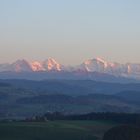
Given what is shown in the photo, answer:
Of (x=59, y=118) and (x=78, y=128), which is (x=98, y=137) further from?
(x=59, y=118)

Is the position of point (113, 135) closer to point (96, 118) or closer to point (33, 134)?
point (33, 134)

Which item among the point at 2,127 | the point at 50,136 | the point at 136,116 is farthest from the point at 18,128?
the point at 136,116

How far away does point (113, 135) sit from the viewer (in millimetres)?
73562

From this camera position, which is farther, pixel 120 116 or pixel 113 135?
pixel 120 116

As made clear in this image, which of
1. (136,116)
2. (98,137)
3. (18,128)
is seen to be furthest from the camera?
(136,116)

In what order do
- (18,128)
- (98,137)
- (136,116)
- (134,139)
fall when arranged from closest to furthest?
(134,139) < (98,137) < (18,128) < (136,116)

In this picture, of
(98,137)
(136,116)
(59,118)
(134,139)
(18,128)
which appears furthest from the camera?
(59,118)

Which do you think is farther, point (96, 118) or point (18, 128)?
point (96, 118)

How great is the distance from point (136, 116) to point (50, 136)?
4044 centimetres

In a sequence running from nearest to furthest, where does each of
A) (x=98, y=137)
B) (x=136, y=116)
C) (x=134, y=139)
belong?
(x=134, y=139) < (x=98, y=137) < (x=136, y=116)

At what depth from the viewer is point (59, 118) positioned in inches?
5842

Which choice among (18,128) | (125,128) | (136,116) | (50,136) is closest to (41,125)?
(18,128)

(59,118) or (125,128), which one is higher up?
(125,128)

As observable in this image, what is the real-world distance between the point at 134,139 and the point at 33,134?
35.6 metres
